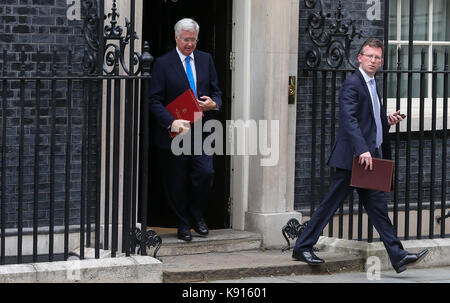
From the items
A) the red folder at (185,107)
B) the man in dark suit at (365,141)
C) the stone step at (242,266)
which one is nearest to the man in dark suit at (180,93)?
the red folder at (185,107)

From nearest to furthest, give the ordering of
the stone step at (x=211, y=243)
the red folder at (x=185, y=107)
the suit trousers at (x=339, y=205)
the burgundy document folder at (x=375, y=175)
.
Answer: the burgundy document folder at (x=375, y=175) < the suit trousers at (x=339, y=205) < the red folder at (x=185, y=107) < the stone step at (x=211, y=243)

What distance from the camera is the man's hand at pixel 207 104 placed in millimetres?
9289

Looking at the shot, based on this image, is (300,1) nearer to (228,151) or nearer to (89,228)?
(228,151)

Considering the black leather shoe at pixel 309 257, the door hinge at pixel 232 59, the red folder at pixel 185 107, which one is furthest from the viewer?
the door hinge at pixel 232 59

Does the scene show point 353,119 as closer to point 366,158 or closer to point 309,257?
point 366,158

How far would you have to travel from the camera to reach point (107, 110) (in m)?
8.46

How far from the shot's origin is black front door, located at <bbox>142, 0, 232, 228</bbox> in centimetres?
1031

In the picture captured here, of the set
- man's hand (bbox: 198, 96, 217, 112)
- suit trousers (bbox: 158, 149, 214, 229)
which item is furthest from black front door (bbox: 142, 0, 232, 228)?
man's hand (bbox: 198, 96, 217, 112)

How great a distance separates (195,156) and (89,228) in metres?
1.43

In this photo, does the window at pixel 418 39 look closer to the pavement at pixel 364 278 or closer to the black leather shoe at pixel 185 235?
the pavement at pixel 364 278

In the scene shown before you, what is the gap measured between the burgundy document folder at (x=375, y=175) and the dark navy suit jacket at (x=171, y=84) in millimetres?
1465

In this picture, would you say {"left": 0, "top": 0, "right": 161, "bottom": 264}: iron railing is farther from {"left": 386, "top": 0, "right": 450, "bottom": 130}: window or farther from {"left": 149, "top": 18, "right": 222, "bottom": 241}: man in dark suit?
{"left": 386, "top": 0, "right": 450, "bottom": 130}: window

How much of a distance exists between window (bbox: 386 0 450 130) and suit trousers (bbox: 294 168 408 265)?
2.24 m
